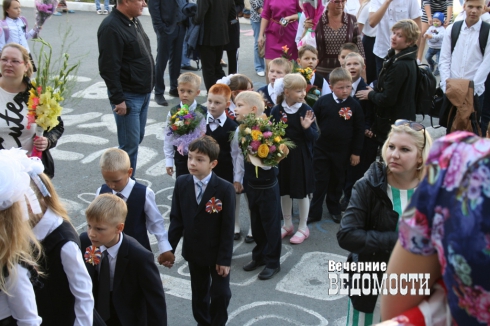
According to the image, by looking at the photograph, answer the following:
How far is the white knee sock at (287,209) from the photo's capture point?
5945mm

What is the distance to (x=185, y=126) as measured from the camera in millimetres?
5555

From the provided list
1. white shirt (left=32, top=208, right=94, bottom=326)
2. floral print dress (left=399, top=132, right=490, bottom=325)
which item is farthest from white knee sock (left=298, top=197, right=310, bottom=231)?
floral print dress (left=399, top=132, right=490, bottom=325)

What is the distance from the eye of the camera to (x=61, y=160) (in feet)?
25.7

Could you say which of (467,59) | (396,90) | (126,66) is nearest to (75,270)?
(126,66)

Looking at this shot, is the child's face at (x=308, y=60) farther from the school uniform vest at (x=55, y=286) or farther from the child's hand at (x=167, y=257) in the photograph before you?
the school uniform vest at (x=55, y=286)

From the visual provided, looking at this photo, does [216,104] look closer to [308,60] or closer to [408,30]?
[308,60]

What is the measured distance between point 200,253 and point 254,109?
1.75 meters

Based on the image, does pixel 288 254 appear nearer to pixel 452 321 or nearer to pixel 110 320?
pixel 110 320

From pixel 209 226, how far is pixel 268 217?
985 mm

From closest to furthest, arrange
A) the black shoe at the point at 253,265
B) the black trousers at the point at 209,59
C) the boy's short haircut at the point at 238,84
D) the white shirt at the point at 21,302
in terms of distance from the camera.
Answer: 1. the white shirt at the point at 21,302
2. the black shoe at the point at 253,265
3. the boy's short haircut at the point at 238,84
4. the black trousers at the point at 209,59

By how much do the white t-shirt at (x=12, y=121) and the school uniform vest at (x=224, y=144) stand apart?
1.68 metres

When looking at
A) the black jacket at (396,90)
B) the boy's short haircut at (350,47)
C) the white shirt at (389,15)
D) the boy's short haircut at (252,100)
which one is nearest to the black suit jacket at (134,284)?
the boy's short haircut at (252,100)

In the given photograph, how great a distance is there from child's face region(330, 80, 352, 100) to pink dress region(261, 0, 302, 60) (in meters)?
3.32

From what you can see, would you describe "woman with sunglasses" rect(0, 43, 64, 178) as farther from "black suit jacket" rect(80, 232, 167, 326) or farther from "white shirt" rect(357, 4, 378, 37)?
"white shirt" rect(357, 4, 378, 37)
